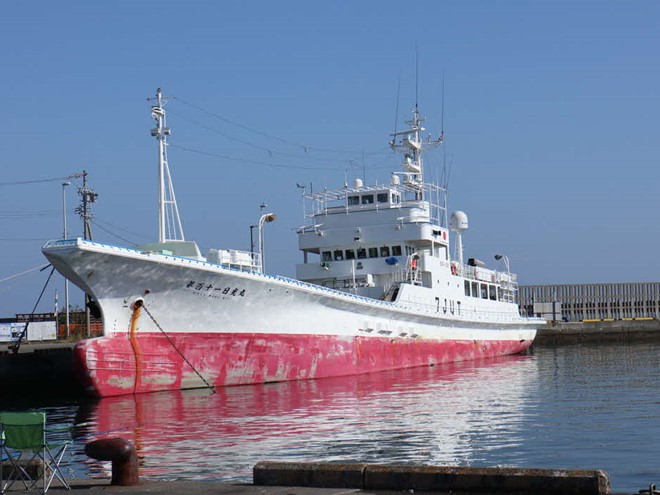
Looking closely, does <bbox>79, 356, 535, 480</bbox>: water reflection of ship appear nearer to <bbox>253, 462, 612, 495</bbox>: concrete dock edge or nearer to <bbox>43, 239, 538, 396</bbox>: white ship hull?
<bbox>43, 239, 538, 396</bbox>: white ship hull

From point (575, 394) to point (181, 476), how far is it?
50.4ft

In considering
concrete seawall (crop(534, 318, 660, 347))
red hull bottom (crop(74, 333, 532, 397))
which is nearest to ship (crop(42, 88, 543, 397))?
red hull bottom (crop(74, 333, 532, 397))

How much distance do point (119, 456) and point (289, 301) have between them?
19.8 metres

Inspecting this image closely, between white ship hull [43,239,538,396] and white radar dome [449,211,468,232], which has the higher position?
white radar dome [449,211,468,232]

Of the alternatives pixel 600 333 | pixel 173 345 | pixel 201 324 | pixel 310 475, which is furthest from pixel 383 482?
pixel 600 333

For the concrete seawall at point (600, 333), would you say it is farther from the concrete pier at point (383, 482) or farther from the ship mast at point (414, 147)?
the concrete pier at point (383, 482)

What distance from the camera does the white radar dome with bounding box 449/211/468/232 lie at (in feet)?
163

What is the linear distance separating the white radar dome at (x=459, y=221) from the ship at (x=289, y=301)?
3.76 metres

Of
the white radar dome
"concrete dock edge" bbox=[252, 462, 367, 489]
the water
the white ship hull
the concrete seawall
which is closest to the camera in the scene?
"concrete dock edge" bbox=[252, 462, 367, 489]

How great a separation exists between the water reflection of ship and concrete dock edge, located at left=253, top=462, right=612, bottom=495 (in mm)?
2358

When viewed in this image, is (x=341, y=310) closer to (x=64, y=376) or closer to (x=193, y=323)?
(x=193, y=323)

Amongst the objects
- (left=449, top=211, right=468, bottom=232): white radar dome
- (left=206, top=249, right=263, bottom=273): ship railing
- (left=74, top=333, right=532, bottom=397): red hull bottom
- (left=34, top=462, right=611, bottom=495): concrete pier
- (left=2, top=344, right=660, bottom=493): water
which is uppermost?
(left=449, top=211, right=468, bottom=232): white radar dome

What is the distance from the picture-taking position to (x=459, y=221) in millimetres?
49750

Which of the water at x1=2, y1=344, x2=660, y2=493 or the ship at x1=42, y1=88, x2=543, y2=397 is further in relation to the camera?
the ship at x1=42, y1=88, x2=543, y2=397
